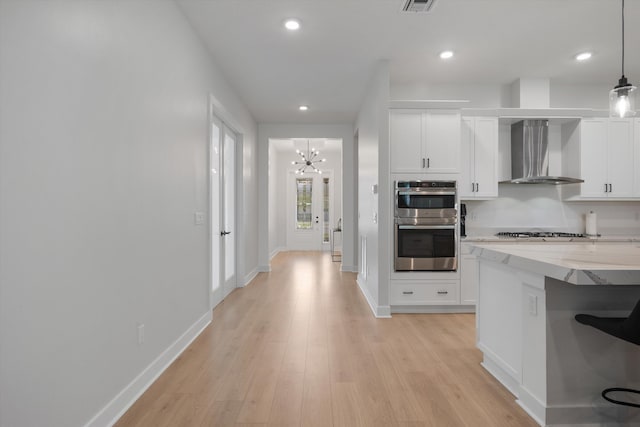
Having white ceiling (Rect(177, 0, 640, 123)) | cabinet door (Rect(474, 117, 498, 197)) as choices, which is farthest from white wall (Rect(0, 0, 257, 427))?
cabinet door (Rect(474, 117, 498, 197))

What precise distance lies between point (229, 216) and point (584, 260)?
428 centimetres

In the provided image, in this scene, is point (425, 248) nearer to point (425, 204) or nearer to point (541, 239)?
point (425, 204)

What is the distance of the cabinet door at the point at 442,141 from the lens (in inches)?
159

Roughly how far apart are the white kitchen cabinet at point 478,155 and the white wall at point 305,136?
273 centimetres

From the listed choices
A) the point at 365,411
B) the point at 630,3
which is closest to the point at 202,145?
the point at 365,411

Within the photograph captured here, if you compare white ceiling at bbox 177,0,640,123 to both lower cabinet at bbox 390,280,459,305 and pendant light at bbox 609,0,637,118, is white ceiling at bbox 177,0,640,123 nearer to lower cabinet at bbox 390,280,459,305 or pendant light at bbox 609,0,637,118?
pendant light at bbox 609,0,637,118

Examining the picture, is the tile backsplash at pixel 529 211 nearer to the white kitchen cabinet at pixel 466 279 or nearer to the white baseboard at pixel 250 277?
the white kitchen cabinet at pixel 466 279

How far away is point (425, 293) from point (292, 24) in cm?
317

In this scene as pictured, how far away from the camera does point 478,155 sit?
4.20m

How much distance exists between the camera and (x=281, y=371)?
98.4 inches

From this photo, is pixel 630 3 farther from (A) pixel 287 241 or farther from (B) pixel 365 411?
(A) pixel 287 241

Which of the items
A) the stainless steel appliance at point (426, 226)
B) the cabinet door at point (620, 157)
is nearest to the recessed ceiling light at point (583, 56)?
the cabinet door at point (620, 157)

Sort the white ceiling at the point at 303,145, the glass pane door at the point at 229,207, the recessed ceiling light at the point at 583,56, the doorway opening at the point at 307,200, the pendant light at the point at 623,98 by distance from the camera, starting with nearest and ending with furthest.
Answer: the pendant light at the point at 623,98
the recessed ceiling light at the point at 583,56
the glass pane door at the point at 229,207
the white ceiling at the point at 303,145
the doorway opening at the point at 307,200

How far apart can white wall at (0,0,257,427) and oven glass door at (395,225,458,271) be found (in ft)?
7.80
